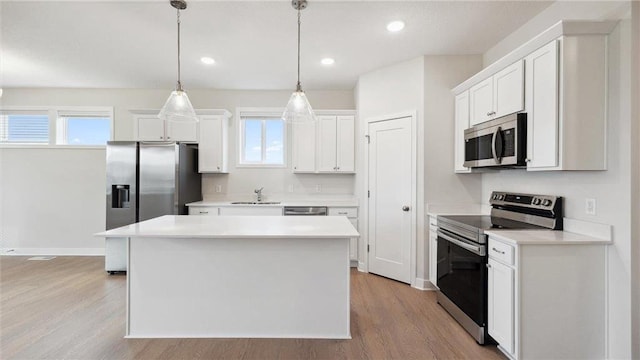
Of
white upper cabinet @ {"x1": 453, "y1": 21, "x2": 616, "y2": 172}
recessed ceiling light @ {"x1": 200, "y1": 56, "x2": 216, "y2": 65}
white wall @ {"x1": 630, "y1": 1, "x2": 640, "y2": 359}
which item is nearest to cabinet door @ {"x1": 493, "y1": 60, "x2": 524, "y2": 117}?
white upper cabinet @ {"x1": 453, "y1": 21, "x2": 616, "y2": 172}

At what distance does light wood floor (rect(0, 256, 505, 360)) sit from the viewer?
84.3 inches

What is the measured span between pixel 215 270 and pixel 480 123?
9.05 feet

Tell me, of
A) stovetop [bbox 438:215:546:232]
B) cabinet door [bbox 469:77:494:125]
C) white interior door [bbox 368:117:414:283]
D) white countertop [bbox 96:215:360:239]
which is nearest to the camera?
white countertop [bbox 96:215:360:239]

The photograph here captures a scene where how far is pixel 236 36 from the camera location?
3012mm

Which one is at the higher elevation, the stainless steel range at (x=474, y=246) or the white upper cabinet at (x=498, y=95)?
the white upper cabinet at (x=498, y=95)

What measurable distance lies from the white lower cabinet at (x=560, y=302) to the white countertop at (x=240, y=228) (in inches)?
46.7

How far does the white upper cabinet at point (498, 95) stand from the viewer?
7.64ft

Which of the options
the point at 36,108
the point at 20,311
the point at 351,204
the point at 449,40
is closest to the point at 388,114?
the point at 449,40

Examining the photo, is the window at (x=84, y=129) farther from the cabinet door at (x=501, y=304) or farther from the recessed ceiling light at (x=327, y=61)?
the cabinet door at (x=501, y=304)

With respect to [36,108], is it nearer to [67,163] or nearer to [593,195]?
[67,163]

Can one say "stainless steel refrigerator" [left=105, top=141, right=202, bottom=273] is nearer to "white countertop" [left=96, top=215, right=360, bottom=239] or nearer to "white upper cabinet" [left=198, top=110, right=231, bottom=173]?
"white upper cabinet" [left=198, top=110, right=231, bottom=173]

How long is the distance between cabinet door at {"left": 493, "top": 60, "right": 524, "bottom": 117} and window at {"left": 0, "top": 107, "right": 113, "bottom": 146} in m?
5.44

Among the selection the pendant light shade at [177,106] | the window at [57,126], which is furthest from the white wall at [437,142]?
the window at [57,126]

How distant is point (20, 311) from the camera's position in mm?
2787
